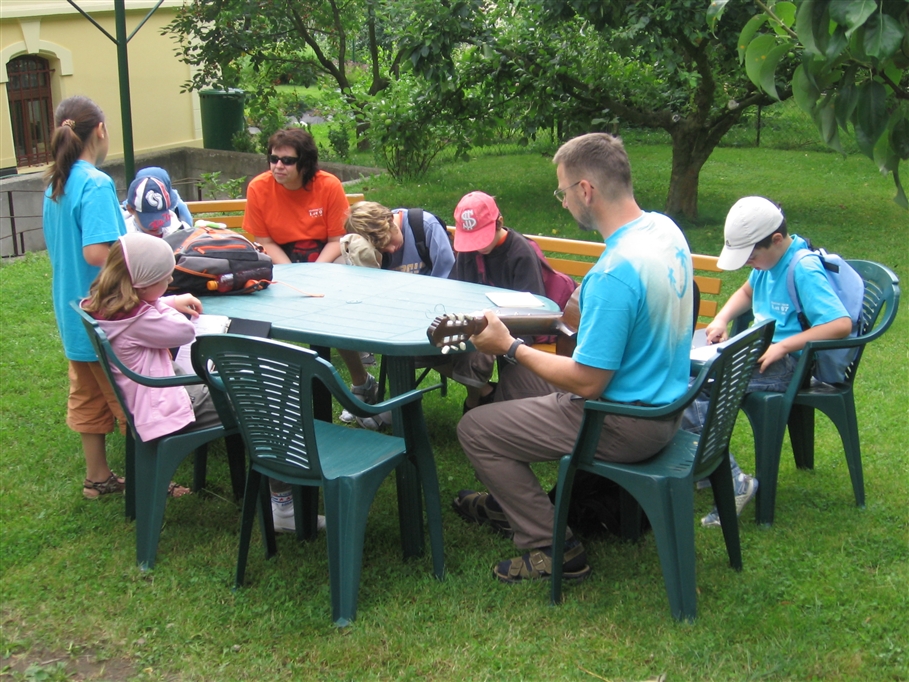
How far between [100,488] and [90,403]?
0.41 m

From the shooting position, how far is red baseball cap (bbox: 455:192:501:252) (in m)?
4.53

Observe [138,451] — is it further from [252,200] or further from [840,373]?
[840,373]

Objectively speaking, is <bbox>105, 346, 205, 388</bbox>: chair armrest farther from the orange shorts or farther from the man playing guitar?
the man playing guitar

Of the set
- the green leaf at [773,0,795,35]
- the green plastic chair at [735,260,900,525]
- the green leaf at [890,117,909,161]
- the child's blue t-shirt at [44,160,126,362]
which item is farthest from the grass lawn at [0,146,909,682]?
the green leaf at [773,0,795,35]

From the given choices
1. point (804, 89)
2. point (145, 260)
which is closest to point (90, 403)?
point (145, 260)

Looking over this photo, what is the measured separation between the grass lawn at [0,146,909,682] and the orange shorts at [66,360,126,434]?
355 millimetres

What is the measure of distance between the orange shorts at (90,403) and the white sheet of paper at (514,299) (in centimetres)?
175

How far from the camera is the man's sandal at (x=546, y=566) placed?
3555mm

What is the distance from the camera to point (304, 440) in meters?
3.19

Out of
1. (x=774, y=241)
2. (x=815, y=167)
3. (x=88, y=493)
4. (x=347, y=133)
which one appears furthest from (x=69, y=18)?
(x=774, y=241)

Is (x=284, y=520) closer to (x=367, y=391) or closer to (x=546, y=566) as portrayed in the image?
(x=546, y=566)

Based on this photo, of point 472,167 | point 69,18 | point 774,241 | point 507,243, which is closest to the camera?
point 774,241

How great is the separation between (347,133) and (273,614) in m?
13.7

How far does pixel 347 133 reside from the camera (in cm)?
1631
